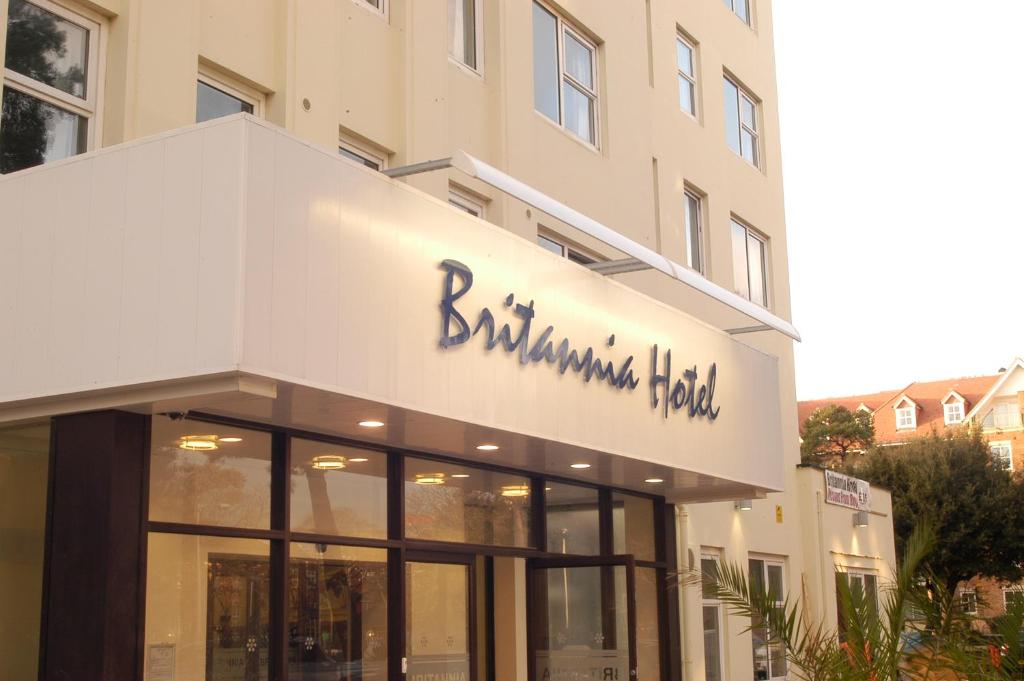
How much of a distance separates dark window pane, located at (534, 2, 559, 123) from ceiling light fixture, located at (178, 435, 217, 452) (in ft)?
23.9

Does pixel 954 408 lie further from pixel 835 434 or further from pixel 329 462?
pixel 329 462

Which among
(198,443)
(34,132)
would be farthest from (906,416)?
(34,132)

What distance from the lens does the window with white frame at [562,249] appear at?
1463 cm

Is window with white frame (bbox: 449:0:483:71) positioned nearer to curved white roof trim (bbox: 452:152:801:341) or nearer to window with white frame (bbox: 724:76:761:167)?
curved white roof trim (bbox: 452:152:801:341)

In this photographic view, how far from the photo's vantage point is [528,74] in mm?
14477

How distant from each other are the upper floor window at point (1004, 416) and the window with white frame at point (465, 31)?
70130 mm

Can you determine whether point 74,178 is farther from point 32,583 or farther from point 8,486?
point 32,583

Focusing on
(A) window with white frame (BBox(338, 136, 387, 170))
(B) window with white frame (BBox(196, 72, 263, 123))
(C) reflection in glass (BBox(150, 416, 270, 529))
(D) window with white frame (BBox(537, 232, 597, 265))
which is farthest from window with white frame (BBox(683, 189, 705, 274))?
(C) reflection in glass (BBox(150, 416, 270, 529))

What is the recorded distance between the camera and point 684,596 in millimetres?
16469

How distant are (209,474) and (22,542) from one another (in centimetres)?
132

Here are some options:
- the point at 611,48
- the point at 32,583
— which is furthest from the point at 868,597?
the point at 611,48

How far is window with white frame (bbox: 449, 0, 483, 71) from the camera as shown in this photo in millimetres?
13727

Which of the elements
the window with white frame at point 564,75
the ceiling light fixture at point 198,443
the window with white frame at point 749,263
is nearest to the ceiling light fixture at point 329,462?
the ceiling light fixture at point 198,443

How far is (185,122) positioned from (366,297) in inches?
97.9
